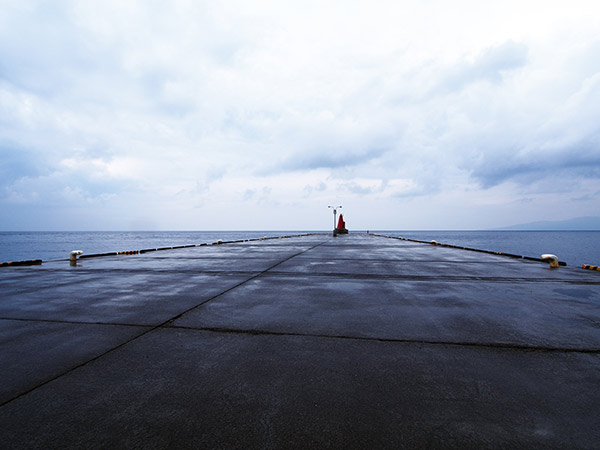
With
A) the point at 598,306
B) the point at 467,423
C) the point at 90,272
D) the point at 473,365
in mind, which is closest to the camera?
the point at 467,423

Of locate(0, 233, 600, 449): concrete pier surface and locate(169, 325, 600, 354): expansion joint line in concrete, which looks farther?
locate(169, 325, 600, 354): expansion joint line in concrete

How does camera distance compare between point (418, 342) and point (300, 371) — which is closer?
point (300, 371)

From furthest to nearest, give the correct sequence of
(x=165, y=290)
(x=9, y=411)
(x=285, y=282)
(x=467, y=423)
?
(x=285, y=282) → (x=165, y=290) → (x=9, y=411) → (x=467, y=423)

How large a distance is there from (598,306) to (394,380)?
5.85 m

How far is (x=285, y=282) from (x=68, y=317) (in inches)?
197

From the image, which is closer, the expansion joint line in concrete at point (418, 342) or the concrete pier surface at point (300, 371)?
the concrete pier surface at point (300, 371)

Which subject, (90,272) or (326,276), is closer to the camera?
(326,276)

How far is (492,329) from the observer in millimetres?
4527

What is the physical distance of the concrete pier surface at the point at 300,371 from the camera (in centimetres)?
229

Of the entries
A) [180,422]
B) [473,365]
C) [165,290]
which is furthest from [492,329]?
[165,290]

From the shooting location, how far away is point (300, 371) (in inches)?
128

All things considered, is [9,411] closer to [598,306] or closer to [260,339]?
[260,339]

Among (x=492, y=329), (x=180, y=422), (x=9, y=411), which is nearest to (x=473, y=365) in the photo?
(x=492, y=329)

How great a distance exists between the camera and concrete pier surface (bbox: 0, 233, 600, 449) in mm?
2291
